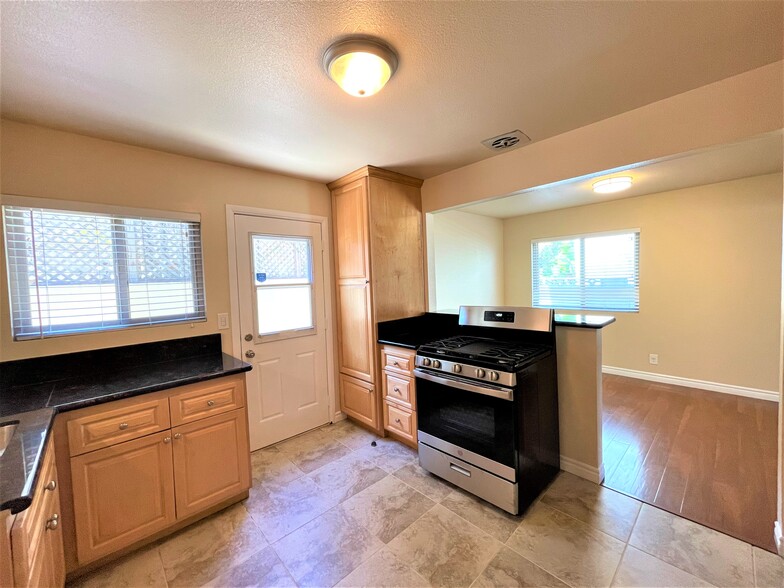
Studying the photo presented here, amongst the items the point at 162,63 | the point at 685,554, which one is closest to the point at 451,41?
the point at 162,63

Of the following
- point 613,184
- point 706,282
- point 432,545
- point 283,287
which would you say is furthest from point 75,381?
point 706,282

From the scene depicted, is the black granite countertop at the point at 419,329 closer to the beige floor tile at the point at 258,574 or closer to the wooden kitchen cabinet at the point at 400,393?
the wooden kitchen cabinet at the point at 400,393

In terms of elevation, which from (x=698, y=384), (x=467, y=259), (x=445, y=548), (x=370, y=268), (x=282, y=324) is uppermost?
(x=467, y=259)

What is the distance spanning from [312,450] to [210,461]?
939 millimetres

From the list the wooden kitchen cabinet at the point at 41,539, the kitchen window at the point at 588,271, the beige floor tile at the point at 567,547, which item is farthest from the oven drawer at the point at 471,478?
the kitchen window at the point at 588,271

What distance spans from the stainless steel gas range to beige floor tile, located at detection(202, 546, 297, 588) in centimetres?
109

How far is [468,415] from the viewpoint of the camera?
82.6 inches

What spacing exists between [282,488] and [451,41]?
9.03ft

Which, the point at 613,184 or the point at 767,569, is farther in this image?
the point at 613,184

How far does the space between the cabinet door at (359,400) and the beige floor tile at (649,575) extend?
6.03 feet

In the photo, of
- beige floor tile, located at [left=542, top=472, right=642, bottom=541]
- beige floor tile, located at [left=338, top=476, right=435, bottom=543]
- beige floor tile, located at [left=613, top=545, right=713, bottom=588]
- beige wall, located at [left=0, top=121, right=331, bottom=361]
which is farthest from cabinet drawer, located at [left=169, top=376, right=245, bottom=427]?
beige floor tile, located at [left=613, top=545, right=713, bottom=588]

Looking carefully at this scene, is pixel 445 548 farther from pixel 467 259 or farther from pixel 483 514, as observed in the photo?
pixel 467 259

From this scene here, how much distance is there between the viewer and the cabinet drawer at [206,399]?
1.81 metres

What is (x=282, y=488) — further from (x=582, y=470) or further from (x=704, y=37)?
(x=704, y=37)
